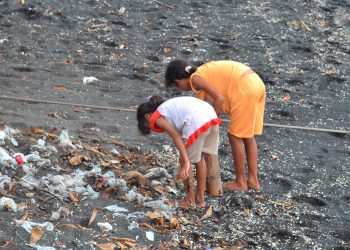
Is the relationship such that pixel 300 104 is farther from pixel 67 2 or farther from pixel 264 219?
pixel 67 2

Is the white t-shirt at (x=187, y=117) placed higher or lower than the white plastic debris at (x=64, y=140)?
higher

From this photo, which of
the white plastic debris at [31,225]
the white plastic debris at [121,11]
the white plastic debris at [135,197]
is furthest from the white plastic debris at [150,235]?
the white plastic debris at [121,11]

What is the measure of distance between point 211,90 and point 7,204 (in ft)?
5.87

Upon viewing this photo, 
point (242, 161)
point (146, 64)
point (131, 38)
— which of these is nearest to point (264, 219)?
point (242, 161)

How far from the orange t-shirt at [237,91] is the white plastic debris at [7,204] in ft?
5.59

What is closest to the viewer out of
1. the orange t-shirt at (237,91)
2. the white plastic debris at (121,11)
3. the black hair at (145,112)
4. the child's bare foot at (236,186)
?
the black hair at (145,112)

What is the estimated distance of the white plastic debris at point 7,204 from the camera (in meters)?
4.88

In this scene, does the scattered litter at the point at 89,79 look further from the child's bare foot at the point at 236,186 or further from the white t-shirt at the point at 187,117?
the white t-shirt at the point at 187,117

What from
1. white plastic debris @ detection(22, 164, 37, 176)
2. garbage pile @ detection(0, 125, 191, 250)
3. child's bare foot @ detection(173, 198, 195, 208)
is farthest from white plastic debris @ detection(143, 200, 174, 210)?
white plastic debris @ detection(22, 164, 37, 176)

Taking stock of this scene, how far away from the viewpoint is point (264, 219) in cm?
574

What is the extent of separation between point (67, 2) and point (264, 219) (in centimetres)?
590

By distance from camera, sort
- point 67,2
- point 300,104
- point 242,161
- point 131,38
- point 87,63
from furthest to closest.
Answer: point 67,2 → point 131,38 → point 87,63 → point 300,104 → point 242,161

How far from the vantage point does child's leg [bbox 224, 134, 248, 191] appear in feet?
19.9

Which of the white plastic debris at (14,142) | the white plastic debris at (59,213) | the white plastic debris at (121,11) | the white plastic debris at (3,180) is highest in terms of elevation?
the white plastic debris at (3,180)
